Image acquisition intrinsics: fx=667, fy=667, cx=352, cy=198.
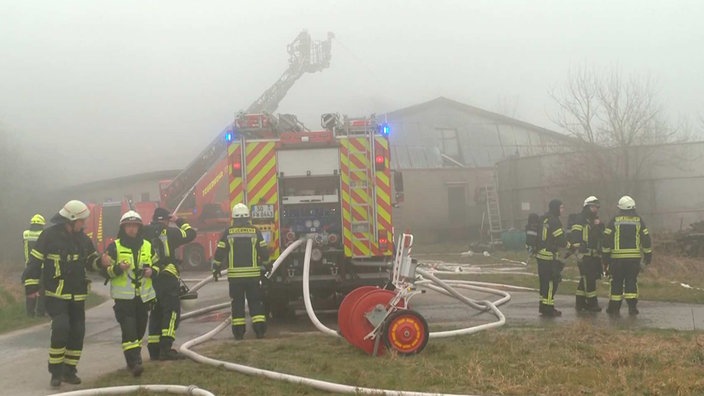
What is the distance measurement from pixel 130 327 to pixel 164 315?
925mm

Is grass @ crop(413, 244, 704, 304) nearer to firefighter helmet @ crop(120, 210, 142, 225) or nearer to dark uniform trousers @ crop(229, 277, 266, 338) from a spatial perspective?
dark uniform trousers @ crop(229, 277, 266, 338)

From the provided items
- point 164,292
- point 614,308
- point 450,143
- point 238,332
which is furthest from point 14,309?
point 450,143

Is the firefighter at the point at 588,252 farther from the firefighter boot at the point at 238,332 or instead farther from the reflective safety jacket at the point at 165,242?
the reflective safety jacket at the point at 165,242

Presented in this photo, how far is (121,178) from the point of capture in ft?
118

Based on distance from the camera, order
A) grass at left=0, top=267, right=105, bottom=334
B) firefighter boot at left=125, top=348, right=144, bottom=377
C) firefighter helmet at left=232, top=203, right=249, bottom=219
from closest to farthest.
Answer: firefighter boot at left=125, top=348, right=144, bottom=377
firefighter helmet at left=232, top=203, right=249, bottom=219
grass at left=0, top=267, right=105, bottom=334

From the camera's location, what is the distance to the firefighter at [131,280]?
5957 millimetres

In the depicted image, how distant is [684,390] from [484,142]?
3309 cm

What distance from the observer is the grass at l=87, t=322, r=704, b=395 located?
4.93 m

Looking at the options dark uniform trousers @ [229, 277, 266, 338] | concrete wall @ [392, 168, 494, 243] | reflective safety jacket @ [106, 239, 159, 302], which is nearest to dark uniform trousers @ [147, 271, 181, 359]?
reflective safety jacket @ [106, 239, 159, 302]

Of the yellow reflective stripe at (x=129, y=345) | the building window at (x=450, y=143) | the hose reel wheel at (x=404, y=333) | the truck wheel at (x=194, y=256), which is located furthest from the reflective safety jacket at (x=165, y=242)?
the building window at (x=450, y=143)

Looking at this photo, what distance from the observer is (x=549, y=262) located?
9117 millimetres

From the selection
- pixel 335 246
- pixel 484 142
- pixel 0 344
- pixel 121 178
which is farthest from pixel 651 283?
pixel 121 178

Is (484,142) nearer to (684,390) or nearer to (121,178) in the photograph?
(121,178)

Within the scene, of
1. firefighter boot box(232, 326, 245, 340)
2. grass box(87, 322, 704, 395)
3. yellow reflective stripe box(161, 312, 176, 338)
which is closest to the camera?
grass box(87, 322, 704, 395)
